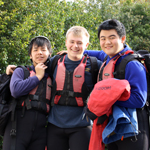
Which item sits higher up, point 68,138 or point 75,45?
point 75,45

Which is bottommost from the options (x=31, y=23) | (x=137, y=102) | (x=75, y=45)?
(x=137, y=102)

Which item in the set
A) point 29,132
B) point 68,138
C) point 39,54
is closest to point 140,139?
point 68,138

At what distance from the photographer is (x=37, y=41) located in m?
3.02

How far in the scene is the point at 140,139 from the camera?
2154 millimetres

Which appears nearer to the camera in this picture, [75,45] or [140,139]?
[140,139]

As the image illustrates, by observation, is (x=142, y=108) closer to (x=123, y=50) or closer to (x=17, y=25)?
(x=123, y=50)

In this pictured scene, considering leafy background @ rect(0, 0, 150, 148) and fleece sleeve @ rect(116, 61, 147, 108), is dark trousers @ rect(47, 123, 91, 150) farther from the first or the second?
leafy background @ rect(0, 0, 150, 148)

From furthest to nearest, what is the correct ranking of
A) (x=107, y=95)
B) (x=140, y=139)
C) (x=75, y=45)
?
(x=75, y=45) → (x=140, y=139) → (x=107, y=95)

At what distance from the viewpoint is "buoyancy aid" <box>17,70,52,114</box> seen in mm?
2734

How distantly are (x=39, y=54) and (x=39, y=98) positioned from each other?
679 millimetres

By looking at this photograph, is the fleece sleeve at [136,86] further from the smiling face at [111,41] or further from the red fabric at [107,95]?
the smiling face at [111,41]

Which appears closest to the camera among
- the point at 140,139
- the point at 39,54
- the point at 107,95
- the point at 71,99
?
the point at 107,95

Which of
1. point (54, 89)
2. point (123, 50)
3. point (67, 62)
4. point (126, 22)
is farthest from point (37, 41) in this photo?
point (126, 22)

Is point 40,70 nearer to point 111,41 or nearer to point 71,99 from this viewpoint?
point 71,99
